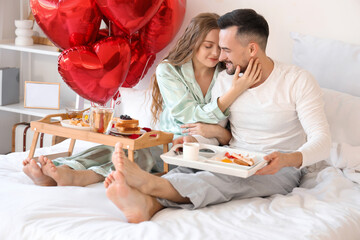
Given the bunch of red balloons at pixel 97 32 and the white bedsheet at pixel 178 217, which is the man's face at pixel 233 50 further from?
the white bedsheet at pixel 178 217

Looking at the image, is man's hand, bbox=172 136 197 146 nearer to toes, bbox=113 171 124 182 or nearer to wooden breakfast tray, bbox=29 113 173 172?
wooden breakfast tray, bbox=29 113 173 172

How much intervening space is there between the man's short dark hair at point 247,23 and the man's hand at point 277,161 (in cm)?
54

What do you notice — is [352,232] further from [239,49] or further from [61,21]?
[61,21]

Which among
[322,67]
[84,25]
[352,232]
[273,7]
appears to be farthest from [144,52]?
[352,232]

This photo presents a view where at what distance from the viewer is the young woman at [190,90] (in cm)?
204

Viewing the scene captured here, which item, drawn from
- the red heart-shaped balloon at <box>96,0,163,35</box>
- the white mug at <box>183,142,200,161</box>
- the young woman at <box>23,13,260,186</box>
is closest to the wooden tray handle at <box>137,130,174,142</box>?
the young woman at <box>23,13,260,186</box>

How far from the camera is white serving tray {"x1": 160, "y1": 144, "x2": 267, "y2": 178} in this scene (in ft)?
5.36

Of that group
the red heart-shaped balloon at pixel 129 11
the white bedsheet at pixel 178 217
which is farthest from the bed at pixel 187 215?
the red heart-shaped balloon at pixel 129 11

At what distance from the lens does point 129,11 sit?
221cm

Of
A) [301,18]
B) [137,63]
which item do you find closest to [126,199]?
[137,63]

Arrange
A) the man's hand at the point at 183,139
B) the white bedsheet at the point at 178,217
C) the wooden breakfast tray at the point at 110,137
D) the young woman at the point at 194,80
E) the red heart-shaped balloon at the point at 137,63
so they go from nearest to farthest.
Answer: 1. the white bedsheet at the point at 178,217
2. the wooden breakfast tray at the point at 110,137
3. the man's hand at the point at 183,139
4. the young woman at the point at 194,80
5. the red heart-shaped balloon at the point at 137,63

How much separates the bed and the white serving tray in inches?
4.7

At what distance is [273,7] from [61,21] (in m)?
1.03

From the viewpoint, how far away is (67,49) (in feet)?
7.70
